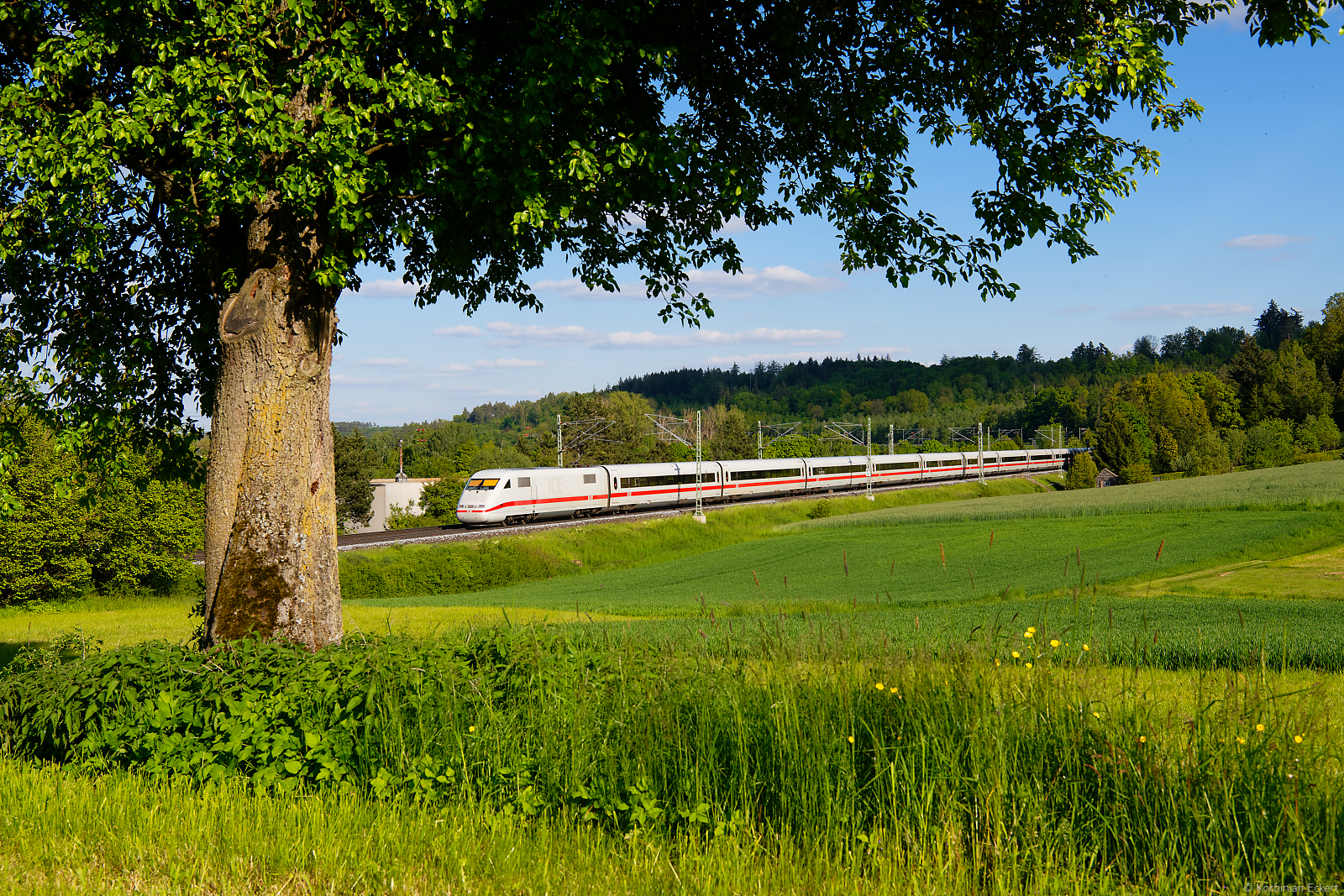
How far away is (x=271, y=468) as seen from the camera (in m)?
7.10

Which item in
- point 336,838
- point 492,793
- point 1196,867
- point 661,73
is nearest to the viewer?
point 1196,867

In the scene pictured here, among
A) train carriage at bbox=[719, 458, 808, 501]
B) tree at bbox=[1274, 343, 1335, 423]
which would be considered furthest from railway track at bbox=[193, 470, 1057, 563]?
tree at bbox=[1274, 343, 1335, 423]

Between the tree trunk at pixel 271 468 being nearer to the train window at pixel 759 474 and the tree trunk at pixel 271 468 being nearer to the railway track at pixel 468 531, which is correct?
the railway track at pixel 468 531

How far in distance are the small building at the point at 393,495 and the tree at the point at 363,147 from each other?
60.6 m

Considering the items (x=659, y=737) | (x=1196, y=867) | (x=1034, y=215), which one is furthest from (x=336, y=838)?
(x=1034, y=215)

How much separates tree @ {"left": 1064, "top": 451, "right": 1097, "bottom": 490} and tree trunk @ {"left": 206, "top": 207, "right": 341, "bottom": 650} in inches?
2978

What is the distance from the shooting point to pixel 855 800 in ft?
14.1

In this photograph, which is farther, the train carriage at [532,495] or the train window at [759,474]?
the train window at [759,474]

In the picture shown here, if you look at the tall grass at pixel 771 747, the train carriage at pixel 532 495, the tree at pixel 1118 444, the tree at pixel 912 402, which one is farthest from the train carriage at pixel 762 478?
the tree at pixel 912 402

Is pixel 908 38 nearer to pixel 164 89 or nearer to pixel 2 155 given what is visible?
pixel 164 89

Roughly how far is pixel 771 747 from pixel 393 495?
6751cm

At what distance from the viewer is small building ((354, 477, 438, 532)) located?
67875 mm

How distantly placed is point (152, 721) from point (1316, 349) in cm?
12454

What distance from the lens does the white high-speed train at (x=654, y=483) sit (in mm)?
42594
